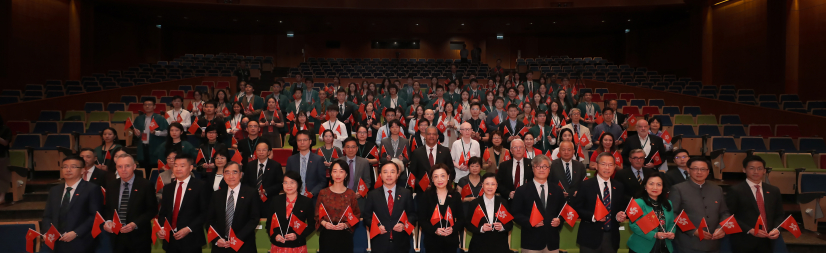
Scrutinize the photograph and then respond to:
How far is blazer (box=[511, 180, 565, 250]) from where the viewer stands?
11.8 feet

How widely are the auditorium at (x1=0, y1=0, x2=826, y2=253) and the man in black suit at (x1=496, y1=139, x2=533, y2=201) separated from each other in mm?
21

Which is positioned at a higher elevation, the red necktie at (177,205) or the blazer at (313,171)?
the blazer at (313,171)

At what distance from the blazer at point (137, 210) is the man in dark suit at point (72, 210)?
0.10 metres

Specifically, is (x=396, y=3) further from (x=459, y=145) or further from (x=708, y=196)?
(x=708, y=196)

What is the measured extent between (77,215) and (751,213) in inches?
199

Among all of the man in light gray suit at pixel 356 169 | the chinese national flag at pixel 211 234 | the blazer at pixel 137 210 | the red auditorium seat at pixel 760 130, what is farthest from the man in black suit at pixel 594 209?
the red auditorium seat at pixel 760 130

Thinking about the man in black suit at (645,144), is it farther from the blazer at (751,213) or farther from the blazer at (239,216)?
the blazer at (239,216)

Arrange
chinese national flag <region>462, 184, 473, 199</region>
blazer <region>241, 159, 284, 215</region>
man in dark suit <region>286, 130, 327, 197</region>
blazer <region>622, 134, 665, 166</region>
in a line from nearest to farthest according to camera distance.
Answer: chinese national flag <region>462, 184, 473, 199</region>, blazer <region>241, 159, 284, 215</region>, man in dark suit <region>286, 130, 327, 197</region>, blazer <region>622, 134, 665, 166</region>

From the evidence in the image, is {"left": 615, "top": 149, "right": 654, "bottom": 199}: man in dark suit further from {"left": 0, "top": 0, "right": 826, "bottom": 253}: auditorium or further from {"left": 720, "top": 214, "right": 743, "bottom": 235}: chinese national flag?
{"left": 720, "top": 214, "right": 743, "bottom": 235}: chinese national flag

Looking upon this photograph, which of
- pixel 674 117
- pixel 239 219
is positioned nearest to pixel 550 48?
pixel 674 117

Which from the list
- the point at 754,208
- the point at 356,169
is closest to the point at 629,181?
the point at 754,208

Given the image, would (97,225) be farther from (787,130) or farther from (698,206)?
(787,130)

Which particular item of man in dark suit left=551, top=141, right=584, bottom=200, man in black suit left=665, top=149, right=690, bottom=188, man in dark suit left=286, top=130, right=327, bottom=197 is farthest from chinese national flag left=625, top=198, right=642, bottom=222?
man in dark suit left=286, top=130, right=327, bottom=197

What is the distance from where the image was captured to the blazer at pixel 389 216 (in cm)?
355
